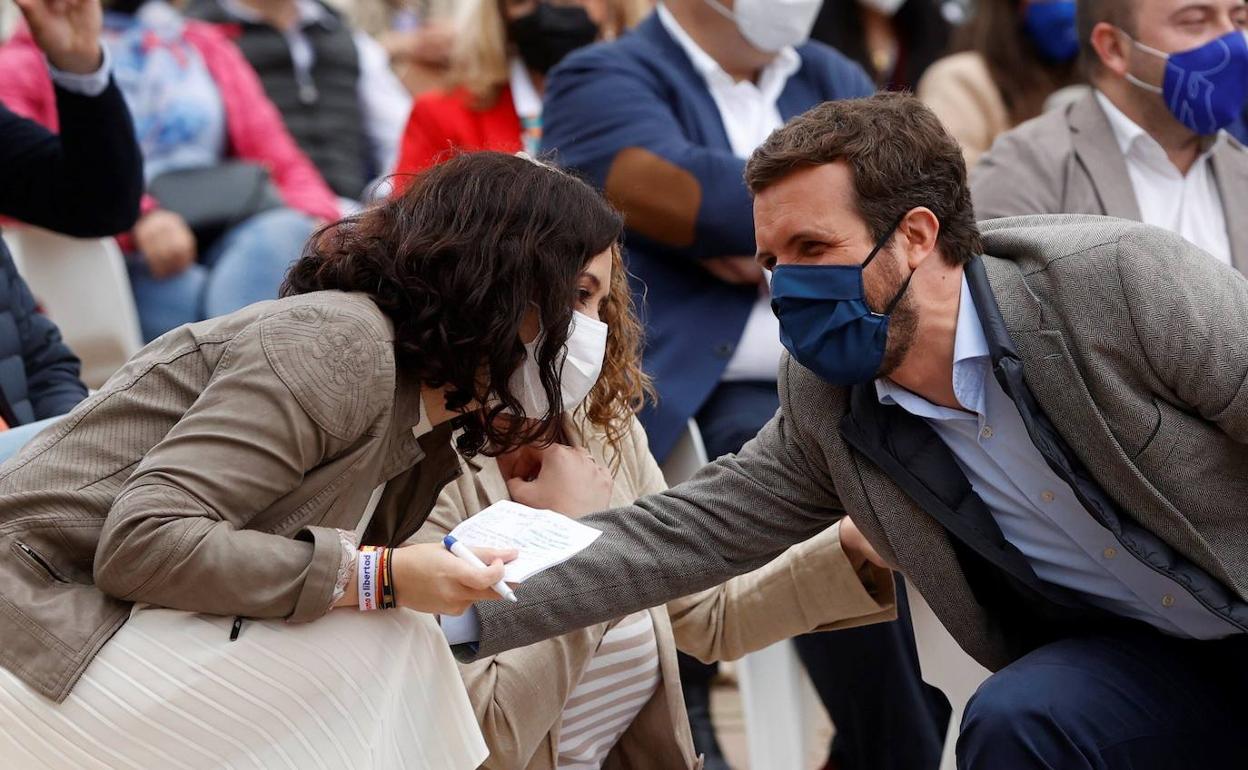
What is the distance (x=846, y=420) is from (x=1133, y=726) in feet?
2.08

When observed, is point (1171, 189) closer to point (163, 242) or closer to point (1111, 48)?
point (1111, 48)

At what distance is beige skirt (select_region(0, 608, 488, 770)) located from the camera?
80.4 inches

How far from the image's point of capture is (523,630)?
2533 mm

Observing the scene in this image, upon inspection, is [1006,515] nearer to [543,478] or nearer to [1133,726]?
[1133,726]

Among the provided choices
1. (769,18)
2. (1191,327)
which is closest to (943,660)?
(1191,327)

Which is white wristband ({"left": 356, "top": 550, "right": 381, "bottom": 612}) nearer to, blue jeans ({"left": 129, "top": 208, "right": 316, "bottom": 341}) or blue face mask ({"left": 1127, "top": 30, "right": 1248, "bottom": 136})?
blue jeans ({"left": 129, "top": 208, "right": 316, "bottom": 341})

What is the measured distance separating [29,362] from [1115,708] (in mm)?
2107

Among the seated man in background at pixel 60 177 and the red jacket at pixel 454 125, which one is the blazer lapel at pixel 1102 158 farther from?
the seated man in background at pixel 60 177

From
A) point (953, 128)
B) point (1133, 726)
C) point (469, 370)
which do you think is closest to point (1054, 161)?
point (953, 128)

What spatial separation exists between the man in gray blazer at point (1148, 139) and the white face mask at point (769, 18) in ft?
1.88

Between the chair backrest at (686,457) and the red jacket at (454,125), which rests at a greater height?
the red jacket at (454,125)

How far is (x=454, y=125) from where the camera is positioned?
184 inches

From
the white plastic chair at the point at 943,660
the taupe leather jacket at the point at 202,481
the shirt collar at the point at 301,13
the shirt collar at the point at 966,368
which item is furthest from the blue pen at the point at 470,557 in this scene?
the shirt collar at the point at 301,13

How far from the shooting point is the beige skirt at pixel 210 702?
2043 mm
